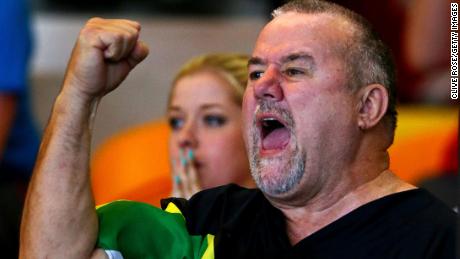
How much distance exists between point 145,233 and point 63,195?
8.1 inches

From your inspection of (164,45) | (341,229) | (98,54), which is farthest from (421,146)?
(98,54)

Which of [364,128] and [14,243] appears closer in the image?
[364,128]

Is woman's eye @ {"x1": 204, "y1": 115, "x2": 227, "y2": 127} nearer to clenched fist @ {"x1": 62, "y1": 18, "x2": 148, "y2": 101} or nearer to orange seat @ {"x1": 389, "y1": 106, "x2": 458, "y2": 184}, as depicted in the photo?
orange seat @ {"x1": 389, "y1": 106, "x2": 458, "y2": 184}

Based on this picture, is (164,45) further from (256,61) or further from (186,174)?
(256,61)

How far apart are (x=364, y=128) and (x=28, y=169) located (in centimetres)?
156

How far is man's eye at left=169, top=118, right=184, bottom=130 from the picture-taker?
3023 millimetres

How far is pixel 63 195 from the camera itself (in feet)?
6.91

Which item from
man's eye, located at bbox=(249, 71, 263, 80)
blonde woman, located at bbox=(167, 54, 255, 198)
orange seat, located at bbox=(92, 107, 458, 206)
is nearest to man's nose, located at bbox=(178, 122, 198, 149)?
blonde woman, located at bbox=(167, 54, 255, 198)

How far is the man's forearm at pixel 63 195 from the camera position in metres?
2.10

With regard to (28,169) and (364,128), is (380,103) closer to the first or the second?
(364,128)

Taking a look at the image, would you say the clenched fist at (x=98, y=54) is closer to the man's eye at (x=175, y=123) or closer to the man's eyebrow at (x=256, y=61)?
the man's eyebrow at (x=256, y=61)

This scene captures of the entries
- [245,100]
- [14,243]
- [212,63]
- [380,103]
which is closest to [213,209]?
[245,100]

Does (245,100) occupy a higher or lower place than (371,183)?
higher

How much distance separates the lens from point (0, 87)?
3.47 m
